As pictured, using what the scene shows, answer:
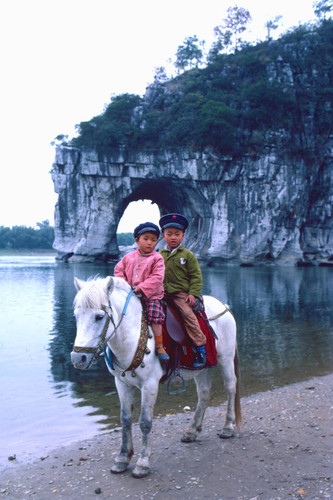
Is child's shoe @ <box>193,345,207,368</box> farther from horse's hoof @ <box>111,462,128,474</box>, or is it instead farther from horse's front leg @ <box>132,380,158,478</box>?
horse's hoof @ <box>111,462,128,474</box>

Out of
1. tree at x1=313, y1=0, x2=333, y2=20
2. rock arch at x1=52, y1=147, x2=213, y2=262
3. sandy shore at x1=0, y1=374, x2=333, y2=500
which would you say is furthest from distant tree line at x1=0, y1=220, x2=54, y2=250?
sandy shore at x1=0, y1=374, x2=333, y2=500

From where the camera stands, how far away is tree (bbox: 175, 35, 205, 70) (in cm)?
6600

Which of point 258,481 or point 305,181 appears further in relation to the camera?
point 305,181

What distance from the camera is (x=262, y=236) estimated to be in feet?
161

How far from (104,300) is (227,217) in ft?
160

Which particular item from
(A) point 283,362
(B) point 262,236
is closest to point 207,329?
(A) point 283,362

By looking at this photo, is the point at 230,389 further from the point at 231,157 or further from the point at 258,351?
the point at 231,157

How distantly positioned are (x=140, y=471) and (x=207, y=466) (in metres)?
0.68

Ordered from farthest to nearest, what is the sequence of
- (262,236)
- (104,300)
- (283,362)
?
(262,236), (283,362), (104,300)

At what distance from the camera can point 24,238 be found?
113125 millimetres

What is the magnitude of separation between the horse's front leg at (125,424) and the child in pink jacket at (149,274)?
0.46 meters

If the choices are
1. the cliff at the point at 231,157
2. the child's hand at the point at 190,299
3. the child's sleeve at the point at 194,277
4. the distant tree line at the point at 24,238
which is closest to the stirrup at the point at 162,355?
the child's hand at the point at 190,299

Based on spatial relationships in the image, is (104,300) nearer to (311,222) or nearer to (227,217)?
(227,217)

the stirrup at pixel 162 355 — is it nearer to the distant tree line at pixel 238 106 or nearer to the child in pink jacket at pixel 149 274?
the child in pink jacket at pixel 149 274
